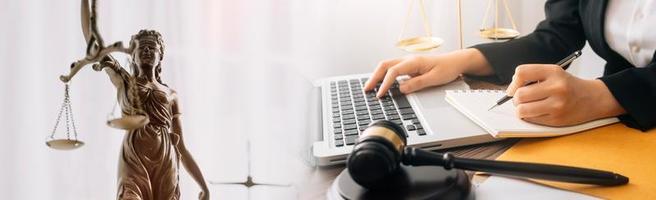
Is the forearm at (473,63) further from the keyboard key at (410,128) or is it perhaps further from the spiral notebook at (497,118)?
the keyboard key at (410,128)

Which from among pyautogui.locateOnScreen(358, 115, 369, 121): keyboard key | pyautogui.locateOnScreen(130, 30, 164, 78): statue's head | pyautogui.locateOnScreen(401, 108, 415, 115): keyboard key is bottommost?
pyautogui.locateOnScreen(358, 115, 369, 121): keyboard key

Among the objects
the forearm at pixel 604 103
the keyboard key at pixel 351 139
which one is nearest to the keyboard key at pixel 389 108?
the keyboard key at pixel 351 139

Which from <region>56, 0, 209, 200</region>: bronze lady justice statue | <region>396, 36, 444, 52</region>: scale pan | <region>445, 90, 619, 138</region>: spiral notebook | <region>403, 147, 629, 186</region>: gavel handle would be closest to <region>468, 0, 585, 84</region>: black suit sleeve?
<region>445, 90, 619, 138</region>: spiral notebook

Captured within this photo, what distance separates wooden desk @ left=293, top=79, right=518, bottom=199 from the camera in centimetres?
70

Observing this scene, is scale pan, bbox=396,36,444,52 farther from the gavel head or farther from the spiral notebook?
the gavel head

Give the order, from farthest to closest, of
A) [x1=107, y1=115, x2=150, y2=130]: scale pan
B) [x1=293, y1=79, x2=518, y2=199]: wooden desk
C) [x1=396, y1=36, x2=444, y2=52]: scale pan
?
1. [x1=396, y1=36, x2=444, y2=52]: scale pan
2. [x1=293, y1=79, x2=518, y2=199]: wooden desk
3. [x1=107, y1=115, x2=150, y2=130]: scale pan

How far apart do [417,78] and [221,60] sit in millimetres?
310

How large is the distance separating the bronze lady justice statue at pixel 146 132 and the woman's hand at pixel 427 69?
48 centimetres

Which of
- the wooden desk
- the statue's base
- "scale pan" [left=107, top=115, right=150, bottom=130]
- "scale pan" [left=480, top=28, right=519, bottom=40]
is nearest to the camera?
"scale pan" [left=107, top=115, right=150, bottom=130]

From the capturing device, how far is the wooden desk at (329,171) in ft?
2.29

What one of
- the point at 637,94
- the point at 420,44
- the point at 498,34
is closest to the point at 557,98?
the point at 637,94

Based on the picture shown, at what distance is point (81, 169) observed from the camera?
0.84 m

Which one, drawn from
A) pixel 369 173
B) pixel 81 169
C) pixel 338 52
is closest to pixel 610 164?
pixel 369 173

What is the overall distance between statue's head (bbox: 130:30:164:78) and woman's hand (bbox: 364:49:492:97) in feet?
1.59
